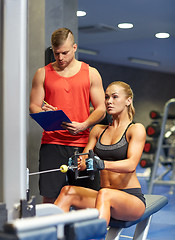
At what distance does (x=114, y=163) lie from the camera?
2.14 metres

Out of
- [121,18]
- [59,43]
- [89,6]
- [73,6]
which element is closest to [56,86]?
[59,43]

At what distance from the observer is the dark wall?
10625 mm

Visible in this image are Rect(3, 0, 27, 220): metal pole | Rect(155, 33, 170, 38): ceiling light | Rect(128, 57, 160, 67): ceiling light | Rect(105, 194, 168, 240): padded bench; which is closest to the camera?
Rect(3, 0, 27, 220): metal pole

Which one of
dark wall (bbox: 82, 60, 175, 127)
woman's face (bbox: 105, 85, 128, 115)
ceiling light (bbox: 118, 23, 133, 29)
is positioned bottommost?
woman's face (bbox: 105, 85, 128, 115)

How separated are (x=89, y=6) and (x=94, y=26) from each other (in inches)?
45.0

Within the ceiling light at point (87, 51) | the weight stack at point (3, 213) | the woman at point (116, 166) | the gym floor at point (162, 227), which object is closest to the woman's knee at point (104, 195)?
the woman at point (116, 166)

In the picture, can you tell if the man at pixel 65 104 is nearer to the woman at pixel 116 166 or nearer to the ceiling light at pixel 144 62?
the woman at pixel 116 166

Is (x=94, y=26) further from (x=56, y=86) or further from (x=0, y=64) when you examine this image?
(x=0, y=64)

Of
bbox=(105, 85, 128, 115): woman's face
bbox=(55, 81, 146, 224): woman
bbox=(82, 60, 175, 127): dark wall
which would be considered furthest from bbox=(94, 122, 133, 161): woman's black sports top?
bbox=(82, 60, 175, 127): dark wall

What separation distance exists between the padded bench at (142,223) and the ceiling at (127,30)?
10.5ft

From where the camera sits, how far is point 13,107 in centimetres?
117

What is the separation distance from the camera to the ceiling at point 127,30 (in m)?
5.32

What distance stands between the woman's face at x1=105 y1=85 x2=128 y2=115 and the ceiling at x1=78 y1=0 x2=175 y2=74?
2888 millimetres

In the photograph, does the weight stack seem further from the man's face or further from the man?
the man's face
